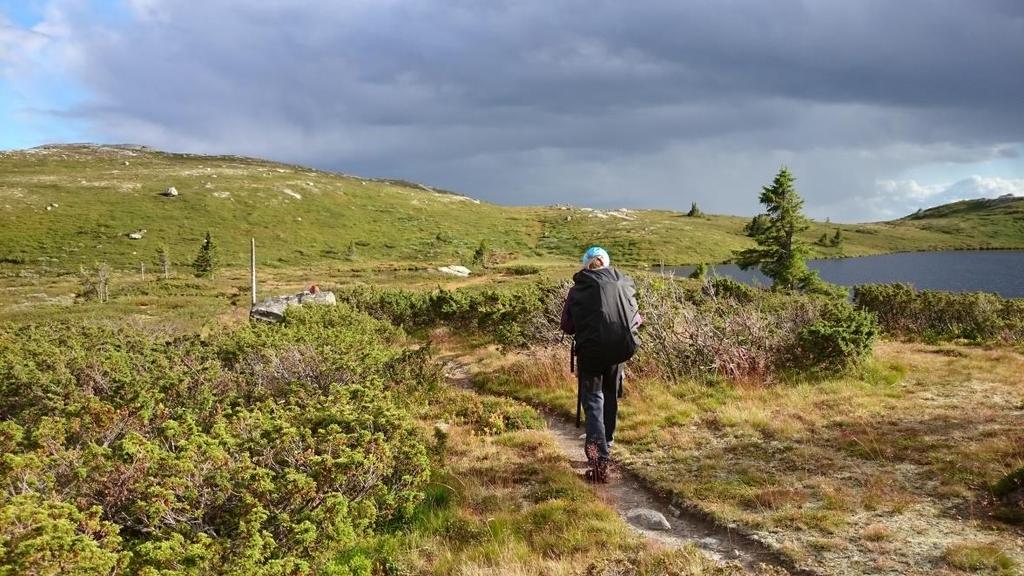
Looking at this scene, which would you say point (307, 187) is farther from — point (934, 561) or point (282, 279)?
point (934, 561)

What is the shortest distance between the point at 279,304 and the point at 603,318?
21.6m

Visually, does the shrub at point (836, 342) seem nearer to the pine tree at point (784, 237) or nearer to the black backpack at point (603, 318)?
the black backpack at point (603, 318)

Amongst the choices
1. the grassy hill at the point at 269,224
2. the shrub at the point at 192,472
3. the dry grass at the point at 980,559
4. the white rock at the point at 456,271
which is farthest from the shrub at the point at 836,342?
the grassy hill at the point at 269,224

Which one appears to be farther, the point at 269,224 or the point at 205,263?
the point at 269,224

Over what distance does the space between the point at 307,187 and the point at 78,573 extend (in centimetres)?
12542

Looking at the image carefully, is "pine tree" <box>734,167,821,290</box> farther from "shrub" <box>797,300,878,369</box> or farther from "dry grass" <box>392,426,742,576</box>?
"dry grass" <box>392,426,742,576</box>

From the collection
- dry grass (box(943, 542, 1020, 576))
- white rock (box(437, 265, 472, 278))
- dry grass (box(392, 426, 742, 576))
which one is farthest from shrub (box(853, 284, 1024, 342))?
white rock (box(437, 265, 472, 278))

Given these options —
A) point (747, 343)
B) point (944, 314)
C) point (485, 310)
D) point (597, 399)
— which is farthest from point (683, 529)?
point (944, 314)

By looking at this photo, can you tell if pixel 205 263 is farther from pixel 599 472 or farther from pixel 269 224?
pixel 599 472

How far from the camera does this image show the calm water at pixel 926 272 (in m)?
77.5

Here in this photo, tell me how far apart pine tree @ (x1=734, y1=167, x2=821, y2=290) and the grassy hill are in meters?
51.5

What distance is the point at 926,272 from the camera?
104m

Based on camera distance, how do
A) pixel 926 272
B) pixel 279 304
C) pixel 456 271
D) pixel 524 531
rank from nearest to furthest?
pixel 524 531, pixel 279 304, pixel 456 271, pixel 926 272

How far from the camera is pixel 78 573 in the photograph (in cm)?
394
